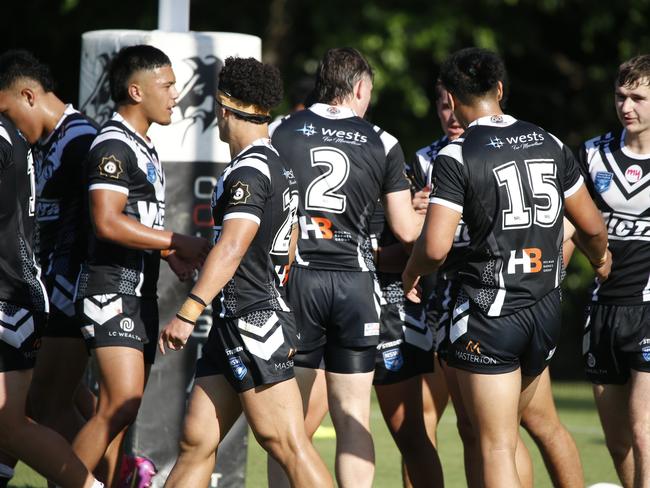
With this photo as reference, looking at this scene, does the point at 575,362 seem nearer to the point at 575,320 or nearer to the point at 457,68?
the point at 575,320

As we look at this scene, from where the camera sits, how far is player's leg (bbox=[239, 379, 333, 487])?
17.2ft

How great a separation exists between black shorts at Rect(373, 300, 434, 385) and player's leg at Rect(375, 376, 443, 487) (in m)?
0.05

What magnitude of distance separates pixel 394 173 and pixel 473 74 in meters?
0.75

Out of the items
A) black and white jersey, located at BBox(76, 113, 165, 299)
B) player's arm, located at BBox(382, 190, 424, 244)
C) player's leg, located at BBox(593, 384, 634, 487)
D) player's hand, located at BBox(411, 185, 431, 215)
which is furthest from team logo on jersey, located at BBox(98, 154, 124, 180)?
player's leg, located at BBox(593, 384, 634, 487)

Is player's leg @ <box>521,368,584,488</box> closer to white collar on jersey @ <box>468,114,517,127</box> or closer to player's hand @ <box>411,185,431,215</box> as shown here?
player's hand @ <box>411,185,431,215</box>

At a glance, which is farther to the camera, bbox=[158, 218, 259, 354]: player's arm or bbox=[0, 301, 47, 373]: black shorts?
bbox=[0, 301, 47, 373]: black shorts

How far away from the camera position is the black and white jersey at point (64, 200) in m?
6.38

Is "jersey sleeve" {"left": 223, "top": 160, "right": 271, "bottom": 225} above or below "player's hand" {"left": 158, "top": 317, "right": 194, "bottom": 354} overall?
above

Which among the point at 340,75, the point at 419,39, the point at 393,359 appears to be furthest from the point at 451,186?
the point at 419,39

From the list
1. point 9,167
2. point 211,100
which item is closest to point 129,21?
point 211,100

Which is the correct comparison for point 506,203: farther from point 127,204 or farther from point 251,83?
point 127,204

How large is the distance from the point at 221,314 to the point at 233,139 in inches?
32.0

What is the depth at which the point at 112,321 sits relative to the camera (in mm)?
6004

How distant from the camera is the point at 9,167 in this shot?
18.2 feet
